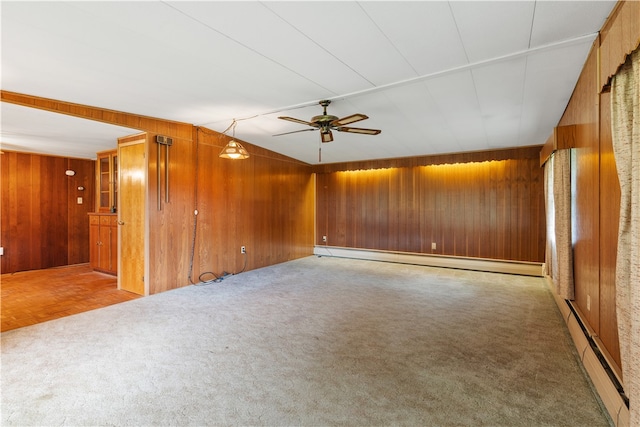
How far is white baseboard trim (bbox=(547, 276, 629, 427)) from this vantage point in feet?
5.70

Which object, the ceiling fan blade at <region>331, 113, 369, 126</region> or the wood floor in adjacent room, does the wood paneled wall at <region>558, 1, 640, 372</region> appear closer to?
the ceiling fan blade at <region>331, 113, 369, 126</region>

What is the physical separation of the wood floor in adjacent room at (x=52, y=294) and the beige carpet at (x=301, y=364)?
39 centimetres

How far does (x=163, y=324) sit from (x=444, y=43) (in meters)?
3.83

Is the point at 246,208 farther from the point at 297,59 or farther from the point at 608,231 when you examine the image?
the point at 608,231

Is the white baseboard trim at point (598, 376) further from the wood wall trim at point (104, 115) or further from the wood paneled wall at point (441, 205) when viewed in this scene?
the wood wall trim at point (104, 115)

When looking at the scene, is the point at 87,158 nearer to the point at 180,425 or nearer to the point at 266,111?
the point at 266,111

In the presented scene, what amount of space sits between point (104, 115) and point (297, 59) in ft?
9.27

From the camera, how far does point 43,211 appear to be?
6121 mm

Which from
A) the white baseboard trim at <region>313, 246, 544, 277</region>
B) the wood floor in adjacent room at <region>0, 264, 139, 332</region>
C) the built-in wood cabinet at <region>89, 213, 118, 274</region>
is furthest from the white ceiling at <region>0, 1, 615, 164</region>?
the white baseboard trim at <region>313, 246, 544, 277</region>

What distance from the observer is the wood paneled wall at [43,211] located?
5.69 metres

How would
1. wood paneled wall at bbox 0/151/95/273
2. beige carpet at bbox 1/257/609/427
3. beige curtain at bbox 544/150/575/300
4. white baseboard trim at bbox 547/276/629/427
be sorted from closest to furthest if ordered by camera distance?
white baseboard trim at bbox 547/276/629/427
beige carpet at bbox 1/257/609/427
beige curtain at bbox 544/150/575/300
wood paneled wall at bbox 0/151/95/273

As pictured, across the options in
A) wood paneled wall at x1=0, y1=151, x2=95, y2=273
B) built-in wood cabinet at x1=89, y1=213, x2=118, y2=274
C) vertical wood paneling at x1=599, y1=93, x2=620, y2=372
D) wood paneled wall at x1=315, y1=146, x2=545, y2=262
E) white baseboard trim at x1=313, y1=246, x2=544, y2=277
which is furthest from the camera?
wood paneled wall at x1=315, y1=146, x2=545, y2=262

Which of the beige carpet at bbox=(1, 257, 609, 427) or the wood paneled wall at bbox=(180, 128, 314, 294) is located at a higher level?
the wood paneled wall at bbox=(180, 128, 314, 294)

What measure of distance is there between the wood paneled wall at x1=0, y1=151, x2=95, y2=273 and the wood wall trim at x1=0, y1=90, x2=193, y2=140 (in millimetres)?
3556
